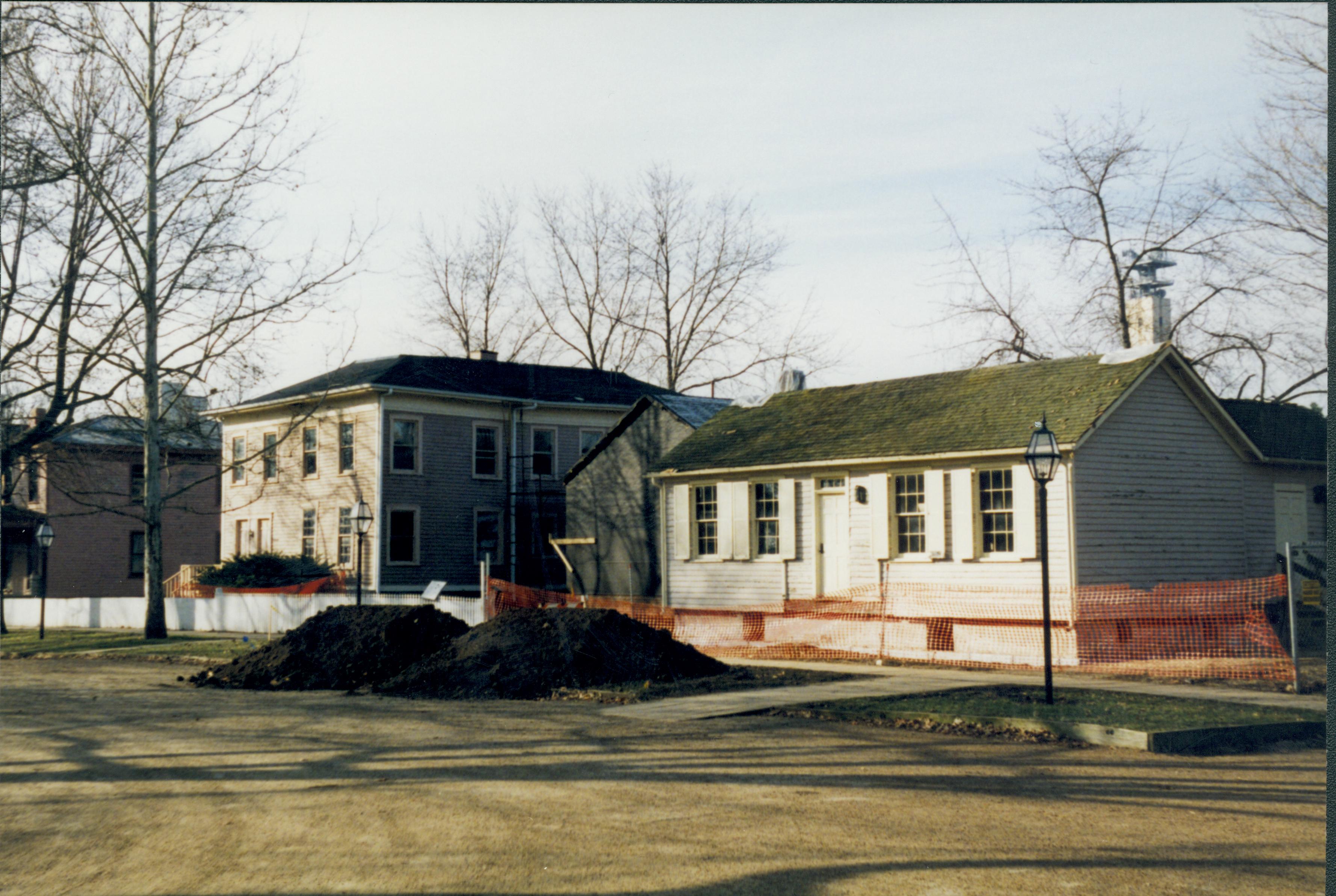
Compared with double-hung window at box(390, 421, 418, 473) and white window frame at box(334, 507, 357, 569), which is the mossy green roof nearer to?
double-hung window at box(390, 421, 418, 473)

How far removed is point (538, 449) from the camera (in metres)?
39.1

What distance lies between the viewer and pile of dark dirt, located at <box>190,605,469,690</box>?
18.3m

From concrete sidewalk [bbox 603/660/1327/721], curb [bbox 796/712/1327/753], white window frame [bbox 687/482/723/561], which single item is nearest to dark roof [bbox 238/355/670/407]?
white window frame [bbox 687/482/723/561]

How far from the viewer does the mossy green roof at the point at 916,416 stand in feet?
64.4

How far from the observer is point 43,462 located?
24.8m

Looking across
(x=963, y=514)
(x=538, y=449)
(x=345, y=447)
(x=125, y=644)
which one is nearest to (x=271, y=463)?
(x=345, y=447)

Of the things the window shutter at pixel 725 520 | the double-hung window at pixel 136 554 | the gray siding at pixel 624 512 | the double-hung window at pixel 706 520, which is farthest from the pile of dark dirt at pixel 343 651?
the double-hung window at pixel 136 554

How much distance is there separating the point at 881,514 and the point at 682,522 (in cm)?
536

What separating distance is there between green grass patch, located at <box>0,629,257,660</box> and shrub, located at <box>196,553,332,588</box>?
272cm

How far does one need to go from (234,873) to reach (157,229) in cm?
2206

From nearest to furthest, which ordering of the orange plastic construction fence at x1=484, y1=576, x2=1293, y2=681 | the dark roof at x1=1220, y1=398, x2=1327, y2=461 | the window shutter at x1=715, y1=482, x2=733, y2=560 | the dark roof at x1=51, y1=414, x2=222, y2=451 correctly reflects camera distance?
the orange plastic construction fence at x1=484, y1=576, x2=1293, y2=681 < the dark roof at x1=51, y1=414, x2=222, y2=451 < the dark roof at x1=1220, y1=398, x2=1327, y2=461 < the window shutter at x1=715, y1=482, x2=733, y2=560

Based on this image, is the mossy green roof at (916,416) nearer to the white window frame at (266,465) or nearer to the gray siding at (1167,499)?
the gray siding at (1167,499)

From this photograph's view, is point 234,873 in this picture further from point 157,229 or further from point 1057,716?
point 157,229

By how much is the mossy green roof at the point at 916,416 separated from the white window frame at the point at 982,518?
0.49 meters
